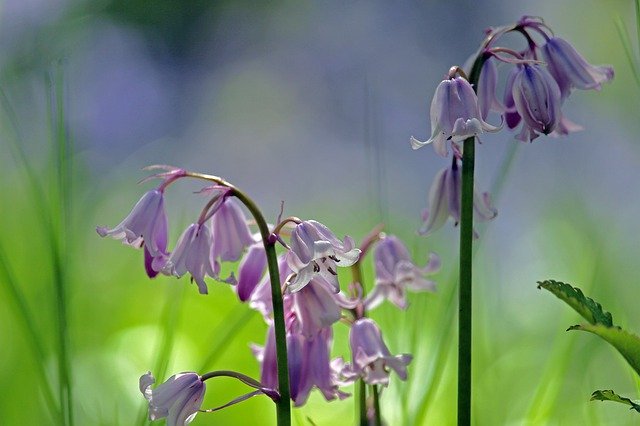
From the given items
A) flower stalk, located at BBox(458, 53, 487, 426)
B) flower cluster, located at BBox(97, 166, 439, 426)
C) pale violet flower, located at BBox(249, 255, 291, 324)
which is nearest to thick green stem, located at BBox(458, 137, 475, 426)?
flower stalk, located at BBox(458, 53, 487, 426)

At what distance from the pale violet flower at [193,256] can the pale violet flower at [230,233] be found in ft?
0.23

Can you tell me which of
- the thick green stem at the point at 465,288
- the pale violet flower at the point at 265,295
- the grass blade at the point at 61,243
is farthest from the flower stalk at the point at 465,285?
the grass blade at the point at 61,243

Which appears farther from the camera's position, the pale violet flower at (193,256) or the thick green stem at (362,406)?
the thick green stem at (362,406)

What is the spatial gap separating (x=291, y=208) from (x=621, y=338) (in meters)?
2.33

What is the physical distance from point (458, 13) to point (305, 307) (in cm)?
646

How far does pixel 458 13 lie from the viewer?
729 centimetres

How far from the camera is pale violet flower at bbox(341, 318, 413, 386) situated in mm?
1121

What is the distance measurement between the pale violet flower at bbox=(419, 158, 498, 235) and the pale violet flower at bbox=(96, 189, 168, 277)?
1.00 feet

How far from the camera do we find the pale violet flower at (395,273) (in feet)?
4.17

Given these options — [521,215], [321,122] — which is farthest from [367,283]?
[321,122]

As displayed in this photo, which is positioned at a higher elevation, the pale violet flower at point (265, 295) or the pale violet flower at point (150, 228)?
the pale violet flower at point (150, 228)

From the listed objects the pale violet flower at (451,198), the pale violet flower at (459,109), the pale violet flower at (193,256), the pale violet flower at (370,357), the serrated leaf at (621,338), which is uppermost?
the pale violet flower at (459,109)

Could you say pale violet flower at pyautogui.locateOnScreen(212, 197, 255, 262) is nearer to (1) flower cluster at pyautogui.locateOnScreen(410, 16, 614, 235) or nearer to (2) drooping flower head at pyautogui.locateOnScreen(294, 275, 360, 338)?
(2) drooping flower head at pyautogui.locateOnScreen(294, 275, 360, 338)

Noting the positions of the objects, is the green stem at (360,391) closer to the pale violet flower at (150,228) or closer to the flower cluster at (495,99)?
the flower cluster at (495,99)
